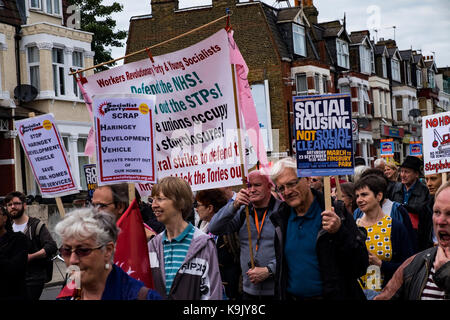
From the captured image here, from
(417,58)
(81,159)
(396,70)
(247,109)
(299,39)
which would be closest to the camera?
(247,109)

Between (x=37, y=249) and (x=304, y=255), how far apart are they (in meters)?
4.52

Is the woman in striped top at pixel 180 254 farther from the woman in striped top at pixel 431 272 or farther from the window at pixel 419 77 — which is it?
the window at pixel 419 77

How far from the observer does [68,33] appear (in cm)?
2977

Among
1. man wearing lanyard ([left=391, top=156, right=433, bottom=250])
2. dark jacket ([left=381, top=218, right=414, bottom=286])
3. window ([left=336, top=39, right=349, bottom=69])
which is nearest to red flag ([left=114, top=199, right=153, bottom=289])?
dark jacket ([left=381, top=218, right=414, bottom=286])

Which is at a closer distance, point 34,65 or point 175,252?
point 175,252

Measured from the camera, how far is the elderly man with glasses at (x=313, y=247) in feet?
17.5

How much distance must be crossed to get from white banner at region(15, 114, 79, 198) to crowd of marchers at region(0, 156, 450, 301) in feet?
3.92

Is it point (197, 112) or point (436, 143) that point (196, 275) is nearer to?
point (197, 112)

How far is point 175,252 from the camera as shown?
5.45 m

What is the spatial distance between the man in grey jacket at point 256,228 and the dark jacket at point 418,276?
2.30 meters

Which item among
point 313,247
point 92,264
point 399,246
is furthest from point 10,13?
point 92,264

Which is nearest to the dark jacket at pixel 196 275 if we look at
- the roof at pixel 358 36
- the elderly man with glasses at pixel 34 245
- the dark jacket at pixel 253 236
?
the dark jacket at pixel 253 236

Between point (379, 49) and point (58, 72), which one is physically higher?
point (379, 49)

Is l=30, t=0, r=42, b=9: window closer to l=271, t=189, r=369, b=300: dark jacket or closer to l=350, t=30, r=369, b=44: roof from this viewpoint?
l=271, t=189, r=369, b=300: dark jacket
